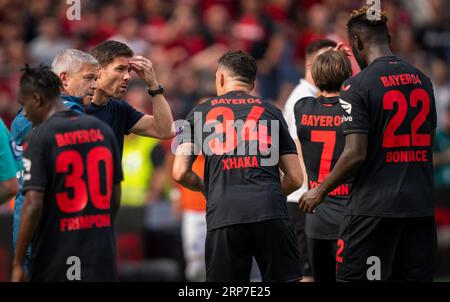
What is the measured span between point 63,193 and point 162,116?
216 cm

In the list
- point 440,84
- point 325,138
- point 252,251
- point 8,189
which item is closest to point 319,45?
point 325,138

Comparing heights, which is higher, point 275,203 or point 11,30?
point 11,30

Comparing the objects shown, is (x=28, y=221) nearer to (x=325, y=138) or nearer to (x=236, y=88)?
(x=236, y=88)

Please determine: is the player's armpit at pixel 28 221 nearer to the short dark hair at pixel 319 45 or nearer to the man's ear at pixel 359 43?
the man's ear at pixel 359 43

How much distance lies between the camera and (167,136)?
8.63 metres

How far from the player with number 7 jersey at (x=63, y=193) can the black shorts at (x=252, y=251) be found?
1.10m

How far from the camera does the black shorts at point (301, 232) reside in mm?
9672

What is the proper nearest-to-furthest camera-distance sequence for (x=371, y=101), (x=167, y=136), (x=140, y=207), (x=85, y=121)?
(x=85, y=121) < (x=371, y=101) < (x=167, y=136) < (x=140, y=207)

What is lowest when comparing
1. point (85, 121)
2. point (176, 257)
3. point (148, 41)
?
point (176, 257)

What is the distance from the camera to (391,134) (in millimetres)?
7332

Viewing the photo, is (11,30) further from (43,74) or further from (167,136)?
(43,74)

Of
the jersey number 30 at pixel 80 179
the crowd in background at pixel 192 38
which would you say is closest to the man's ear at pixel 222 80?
the jersey number 30 at pixel 80 179

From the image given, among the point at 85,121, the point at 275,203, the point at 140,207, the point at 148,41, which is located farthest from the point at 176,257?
the point at 85,121

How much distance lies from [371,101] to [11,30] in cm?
1023
